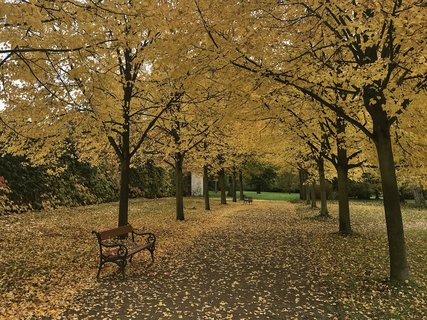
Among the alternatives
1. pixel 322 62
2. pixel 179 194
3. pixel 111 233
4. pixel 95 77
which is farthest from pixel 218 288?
pixel 179 194

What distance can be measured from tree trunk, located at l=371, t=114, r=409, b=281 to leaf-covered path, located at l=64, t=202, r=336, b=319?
1448mm

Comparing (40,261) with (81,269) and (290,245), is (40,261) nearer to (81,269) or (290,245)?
(81,269)

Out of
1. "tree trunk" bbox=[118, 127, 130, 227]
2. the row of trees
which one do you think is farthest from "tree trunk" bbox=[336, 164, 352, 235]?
"tree trunk" bbox=[118, 127, 130, 227]

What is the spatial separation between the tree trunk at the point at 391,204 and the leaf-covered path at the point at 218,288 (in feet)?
4.75

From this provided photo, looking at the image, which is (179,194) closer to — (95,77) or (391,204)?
(95,77)

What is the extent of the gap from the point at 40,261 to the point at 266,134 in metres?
8.03

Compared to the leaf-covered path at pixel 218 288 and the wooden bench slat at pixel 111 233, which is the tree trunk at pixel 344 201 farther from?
the wooden bench slat at pixel 111 233

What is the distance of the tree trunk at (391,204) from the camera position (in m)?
6.57

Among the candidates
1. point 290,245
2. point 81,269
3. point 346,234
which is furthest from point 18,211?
point 346,234

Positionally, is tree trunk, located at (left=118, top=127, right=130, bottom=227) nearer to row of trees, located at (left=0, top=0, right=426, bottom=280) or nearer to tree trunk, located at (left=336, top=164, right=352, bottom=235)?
row of trees, located at (left=0, top=0, right=426, bottom=280)

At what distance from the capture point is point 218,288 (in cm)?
639

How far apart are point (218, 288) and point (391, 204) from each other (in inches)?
143

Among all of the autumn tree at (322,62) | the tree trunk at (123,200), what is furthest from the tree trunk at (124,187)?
the autumn tree at (322,62)

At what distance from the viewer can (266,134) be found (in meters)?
12.4
